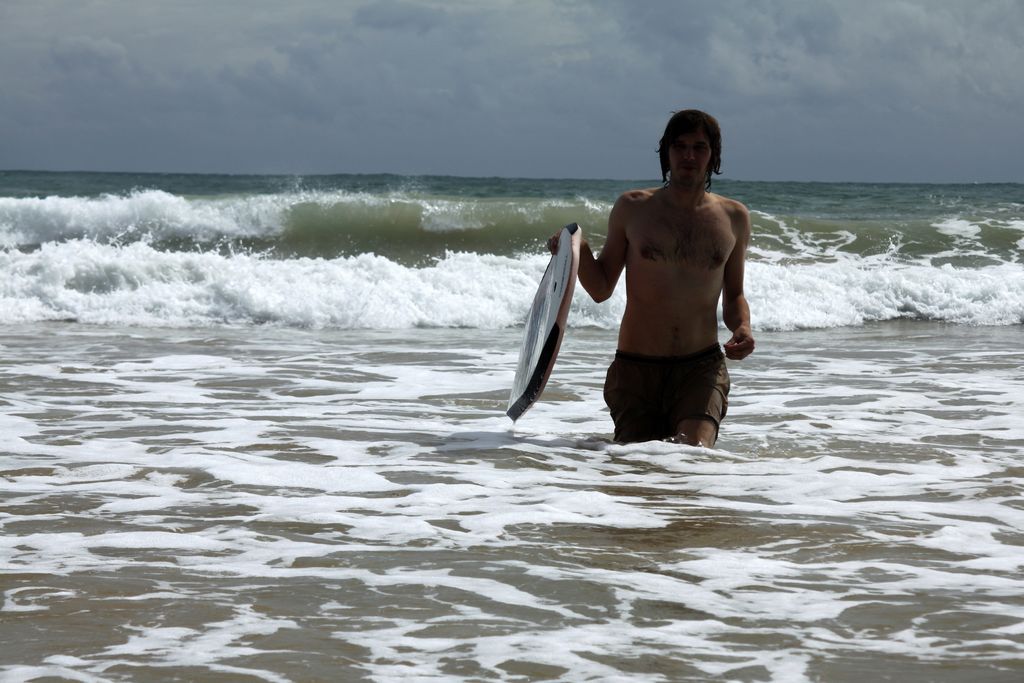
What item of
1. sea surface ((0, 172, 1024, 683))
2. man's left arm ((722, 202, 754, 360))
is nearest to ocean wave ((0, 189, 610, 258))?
sea surface ((0, 172, 1024, 683))

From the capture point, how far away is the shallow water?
9.50 feet

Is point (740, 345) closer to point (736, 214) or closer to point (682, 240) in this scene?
point (682, 240)

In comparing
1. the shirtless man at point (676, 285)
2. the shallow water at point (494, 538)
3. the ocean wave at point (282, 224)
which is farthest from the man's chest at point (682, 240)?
the ocean wave at point (282, 224)

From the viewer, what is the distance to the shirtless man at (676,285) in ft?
16.4

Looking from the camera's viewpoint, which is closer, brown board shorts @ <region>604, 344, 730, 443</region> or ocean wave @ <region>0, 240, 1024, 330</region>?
brown board shorts @ <region>604, 344, 730, 443</region>

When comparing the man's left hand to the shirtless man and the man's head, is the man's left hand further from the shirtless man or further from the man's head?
the man's head

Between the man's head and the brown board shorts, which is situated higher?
the man's head

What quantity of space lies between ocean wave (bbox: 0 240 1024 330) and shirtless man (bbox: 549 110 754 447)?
7522mm

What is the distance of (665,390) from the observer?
16.7 ft

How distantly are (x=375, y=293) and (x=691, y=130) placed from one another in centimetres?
887

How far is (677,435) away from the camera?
5.11 metres

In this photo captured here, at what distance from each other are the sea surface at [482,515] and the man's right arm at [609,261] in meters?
0.74

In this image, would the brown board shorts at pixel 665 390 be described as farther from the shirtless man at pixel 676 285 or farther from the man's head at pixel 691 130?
the man's head at pixel 691 130

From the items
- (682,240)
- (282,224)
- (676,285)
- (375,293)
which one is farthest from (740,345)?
(282,224)
